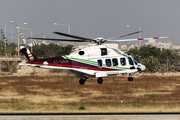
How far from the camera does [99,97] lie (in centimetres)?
4303

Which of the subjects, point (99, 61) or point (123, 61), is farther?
point (123, 61)

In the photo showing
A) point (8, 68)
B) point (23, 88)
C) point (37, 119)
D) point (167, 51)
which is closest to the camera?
point (37, 119)

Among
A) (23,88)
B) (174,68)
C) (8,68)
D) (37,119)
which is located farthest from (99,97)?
(174,68)

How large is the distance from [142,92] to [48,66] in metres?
16.3

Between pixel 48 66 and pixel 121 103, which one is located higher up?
pixel 48 66

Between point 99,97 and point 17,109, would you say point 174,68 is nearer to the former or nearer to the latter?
point 99,97

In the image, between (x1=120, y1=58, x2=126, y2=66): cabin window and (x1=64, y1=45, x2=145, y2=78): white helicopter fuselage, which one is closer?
(x1=64, y1=45, x2=145, y2=78): white helicopter fuselage

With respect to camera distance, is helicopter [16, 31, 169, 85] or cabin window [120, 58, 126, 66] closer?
helicopter [16, 31, 169, 85]

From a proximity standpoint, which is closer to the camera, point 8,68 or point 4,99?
point 4,99

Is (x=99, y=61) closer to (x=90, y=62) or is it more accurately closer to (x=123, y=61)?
(x=90, y=62)

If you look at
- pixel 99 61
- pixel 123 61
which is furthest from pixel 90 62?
pixel 123 61

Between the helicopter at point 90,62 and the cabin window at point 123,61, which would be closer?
the helicopter at point 90,62

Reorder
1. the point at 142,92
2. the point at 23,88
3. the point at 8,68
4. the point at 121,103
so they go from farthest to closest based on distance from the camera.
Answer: the point at 8,68 → the point at 23,88 → the point at 142,92 → the point at 121,103

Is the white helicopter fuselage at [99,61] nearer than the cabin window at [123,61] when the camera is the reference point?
Yes
